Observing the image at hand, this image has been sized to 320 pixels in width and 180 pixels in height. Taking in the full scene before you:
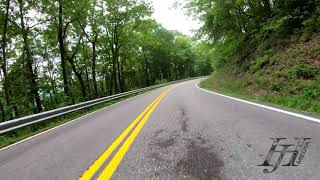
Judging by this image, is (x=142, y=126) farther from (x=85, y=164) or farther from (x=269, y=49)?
(x=269, y=49)

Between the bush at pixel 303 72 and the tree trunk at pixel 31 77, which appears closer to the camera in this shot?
the bush at pixel 303 72

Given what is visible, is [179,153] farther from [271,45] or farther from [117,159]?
[271,45]

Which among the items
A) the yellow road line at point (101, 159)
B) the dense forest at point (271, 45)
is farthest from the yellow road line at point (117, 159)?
the dense forest at point (271, 45)

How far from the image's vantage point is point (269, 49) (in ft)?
51.2

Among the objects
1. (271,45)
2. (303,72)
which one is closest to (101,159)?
(303,72)

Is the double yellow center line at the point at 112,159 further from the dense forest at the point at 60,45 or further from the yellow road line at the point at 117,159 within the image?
the dense forest at the point at 60,45

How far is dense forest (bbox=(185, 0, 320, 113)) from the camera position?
10195 millimetres

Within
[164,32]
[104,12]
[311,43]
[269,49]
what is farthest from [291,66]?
[164,32]

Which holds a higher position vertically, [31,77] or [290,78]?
[31,77]

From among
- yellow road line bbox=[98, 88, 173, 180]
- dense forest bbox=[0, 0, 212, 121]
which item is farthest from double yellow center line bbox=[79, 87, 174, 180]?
dense forest bbox=[0, 0, 212, 121]

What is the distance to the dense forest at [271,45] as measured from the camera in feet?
33.4

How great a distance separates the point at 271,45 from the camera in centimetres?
1566

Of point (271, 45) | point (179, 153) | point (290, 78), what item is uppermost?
point (271, 45)

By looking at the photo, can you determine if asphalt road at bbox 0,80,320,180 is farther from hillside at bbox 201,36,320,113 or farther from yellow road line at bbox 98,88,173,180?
hillside at bbox 201,36,320,113
